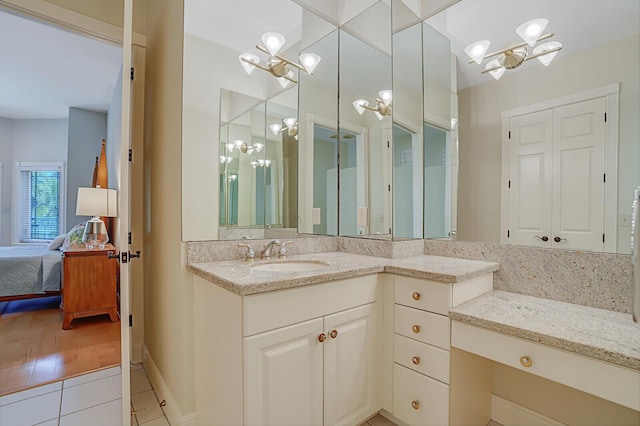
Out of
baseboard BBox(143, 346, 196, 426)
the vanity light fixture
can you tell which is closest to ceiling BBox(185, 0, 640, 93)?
the vanity light fixture

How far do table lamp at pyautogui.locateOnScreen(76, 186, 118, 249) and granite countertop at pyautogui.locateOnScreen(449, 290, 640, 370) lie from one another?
3485 mm

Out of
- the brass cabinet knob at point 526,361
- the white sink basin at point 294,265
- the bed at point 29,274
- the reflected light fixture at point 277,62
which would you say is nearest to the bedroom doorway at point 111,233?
the bed at point 29,274

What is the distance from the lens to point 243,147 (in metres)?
2.03

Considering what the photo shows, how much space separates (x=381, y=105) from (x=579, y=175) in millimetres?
1266

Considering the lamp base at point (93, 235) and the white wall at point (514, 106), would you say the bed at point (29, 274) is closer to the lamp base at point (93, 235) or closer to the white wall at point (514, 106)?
the lamp base at point (93, 235)

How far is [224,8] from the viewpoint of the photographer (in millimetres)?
1807

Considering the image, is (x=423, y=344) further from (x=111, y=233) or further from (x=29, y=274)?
(x=111, y=233)

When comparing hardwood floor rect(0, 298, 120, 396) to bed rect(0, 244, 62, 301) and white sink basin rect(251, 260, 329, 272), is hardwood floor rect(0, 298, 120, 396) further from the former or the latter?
white sink basin rect(251, 260, 329, 272)

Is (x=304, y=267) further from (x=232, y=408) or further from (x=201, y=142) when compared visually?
(x=201, y=142)

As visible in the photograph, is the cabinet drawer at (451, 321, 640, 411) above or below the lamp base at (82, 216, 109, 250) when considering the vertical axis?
below

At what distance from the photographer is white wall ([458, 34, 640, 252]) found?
1299mm

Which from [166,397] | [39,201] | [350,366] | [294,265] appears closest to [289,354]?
[350,366]

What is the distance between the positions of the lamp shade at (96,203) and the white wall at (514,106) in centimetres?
344

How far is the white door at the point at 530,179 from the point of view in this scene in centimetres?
155
